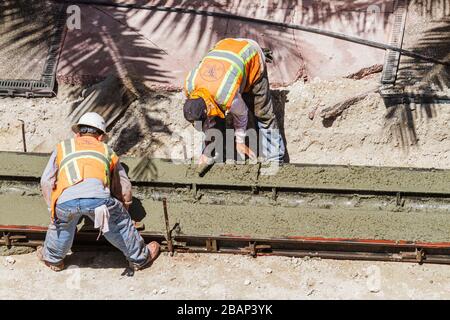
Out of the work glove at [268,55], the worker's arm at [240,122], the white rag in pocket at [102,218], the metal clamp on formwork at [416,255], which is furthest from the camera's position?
the work glove at [268,55]

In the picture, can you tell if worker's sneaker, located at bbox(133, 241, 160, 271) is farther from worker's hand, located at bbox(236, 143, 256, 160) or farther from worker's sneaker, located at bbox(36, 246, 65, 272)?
worker's hand, located at bbox(236, 143, 256, 160)

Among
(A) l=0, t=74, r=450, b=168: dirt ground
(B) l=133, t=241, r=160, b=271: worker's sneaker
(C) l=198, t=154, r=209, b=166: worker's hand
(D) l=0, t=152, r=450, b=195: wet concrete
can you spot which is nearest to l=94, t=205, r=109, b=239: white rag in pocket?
(B) l=133, t=241, r=160, b=271: worker's sneaker

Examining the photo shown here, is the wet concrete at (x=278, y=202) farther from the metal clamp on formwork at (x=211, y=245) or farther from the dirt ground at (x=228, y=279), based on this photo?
the dirt ground at (x=228, y=279)

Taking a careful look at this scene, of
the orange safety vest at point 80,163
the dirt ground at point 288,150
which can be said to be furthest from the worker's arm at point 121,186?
the dirt ground at point 288,150

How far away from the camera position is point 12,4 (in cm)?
984

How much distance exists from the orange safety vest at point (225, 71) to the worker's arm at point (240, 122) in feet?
0.44

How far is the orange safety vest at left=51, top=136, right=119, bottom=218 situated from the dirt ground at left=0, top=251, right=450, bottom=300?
75 centimetres

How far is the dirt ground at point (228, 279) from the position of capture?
665 centimetres

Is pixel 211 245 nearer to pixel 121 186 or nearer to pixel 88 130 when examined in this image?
pixel 121 186

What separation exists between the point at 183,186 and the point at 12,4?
3.96 metres

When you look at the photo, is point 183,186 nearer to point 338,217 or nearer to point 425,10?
point 338,217

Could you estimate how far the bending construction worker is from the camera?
702 cm

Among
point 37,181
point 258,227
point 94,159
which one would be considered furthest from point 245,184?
point 37,181

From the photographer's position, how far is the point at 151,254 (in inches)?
275
